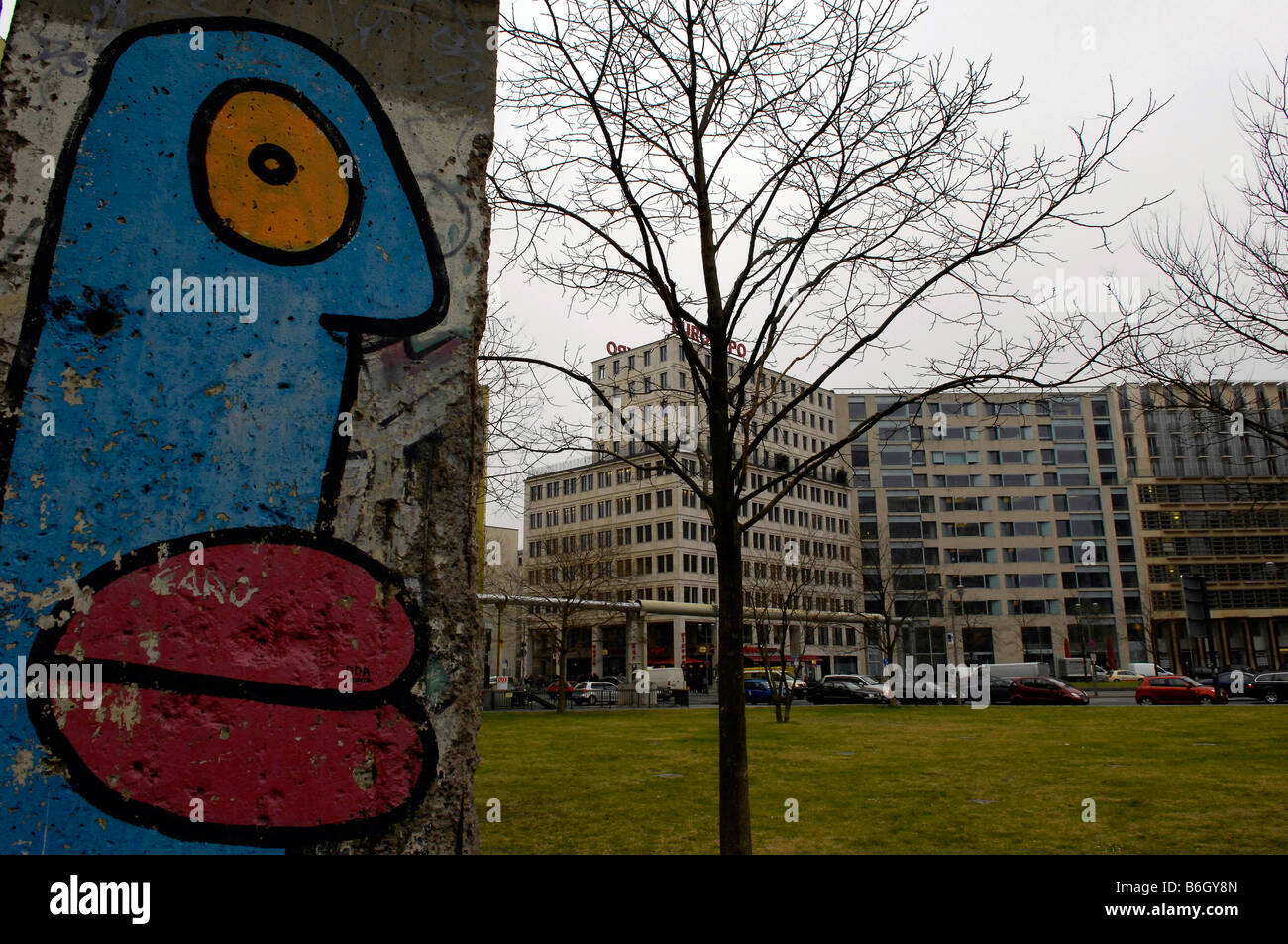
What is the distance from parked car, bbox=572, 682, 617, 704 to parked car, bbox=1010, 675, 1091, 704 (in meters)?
17.3

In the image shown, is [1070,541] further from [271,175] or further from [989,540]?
[271,175]

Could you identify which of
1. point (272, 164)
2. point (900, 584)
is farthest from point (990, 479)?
point (272, 164)

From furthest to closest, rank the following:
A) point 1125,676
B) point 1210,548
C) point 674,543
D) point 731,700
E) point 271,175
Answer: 1. point 1210,548
2. point 674,543
3. point 1125,676
4. point 731,700
5. point 271,175

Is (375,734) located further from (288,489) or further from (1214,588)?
(1214,588)

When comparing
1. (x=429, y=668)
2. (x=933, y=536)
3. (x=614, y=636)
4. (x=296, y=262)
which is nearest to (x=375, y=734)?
(x=429, y=668)

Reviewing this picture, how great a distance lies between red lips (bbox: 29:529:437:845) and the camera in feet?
7.70

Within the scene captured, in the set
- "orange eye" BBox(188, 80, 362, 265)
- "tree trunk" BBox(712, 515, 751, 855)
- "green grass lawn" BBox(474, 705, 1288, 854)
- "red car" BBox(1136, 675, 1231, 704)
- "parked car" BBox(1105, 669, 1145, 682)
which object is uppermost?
"orange eye" BBox(188, 80, 362, 265)

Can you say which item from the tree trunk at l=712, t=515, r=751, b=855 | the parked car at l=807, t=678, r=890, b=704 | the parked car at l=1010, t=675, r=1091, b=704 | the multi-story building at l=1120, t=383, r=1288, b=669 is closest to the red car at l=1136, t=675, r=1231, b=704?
the parked car at l=1010, t=675, r=1091, b=704

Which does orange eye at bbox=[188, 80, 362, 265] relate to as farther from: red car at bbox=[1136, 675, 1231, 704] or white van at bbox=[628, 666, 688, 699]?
white van at bbox=[628, 666, 688, 699]

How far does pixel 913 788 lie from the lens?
10477mm

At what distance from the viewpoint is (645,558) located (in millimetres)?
64000

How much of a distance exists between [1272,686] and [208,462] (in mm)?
38045

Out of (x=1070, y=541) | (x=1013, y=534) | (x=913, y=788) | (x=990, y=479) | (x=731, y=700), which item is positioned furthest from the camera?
(x=990, y=479)

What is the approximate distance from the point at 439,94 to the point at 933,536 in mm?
77902
